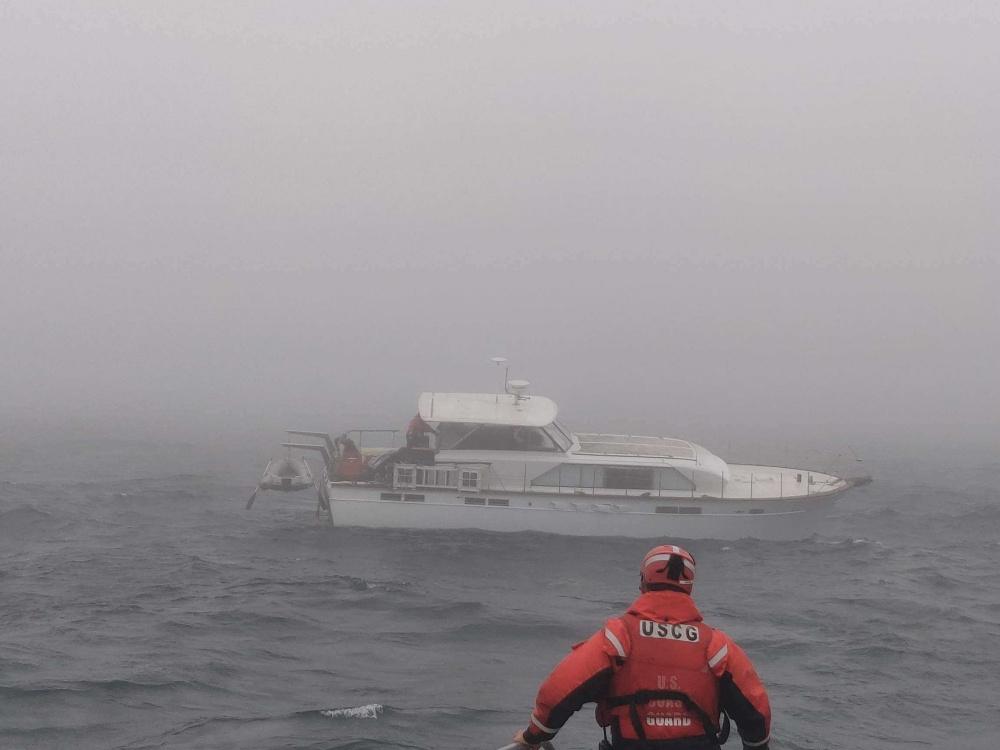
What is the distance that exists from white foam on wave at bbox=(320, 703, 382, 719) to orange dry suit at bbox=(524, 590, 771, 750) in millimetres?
6536

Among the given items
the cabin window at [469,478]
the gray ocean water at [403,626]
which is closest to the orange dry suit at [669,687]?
the gray ocean water at [403,626]

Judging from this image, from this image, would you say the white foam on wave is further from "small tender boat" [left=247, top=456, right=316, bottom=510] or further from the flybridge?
"small tender boat" [left=247, top=456, right=316, bottom=510]

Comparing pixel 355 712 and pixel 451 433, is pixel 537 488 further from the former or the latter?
pixel 355 712

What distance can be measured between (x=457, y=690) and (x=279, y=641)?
3.51 meters

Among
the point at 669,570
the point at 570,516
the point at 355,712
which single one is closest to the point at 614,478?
the point at 570,516

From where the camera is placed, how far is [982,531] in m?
27.4

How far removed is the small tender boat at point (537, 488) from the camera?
22.7 m

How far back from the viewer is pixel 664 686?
4.71 meters

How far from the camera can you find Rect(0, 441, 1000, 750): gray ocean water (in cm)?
1077

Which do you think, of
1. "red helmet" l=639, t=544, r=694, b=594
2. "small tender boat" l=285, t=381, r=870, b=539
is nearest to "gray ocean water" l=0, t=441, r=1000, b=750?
"small tender boat" l=285, t=381, r=870, b=539

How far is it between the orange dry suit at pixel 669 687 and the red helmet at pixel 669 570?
197mm

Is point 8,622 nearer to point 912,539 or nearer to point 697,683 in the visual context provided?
point 697,683

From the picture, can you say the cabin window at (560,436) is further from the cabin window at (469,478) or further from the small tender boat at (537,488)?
the cabin window at (469,478)

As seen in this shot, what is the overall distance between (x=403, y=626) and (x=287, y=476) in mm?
9189
